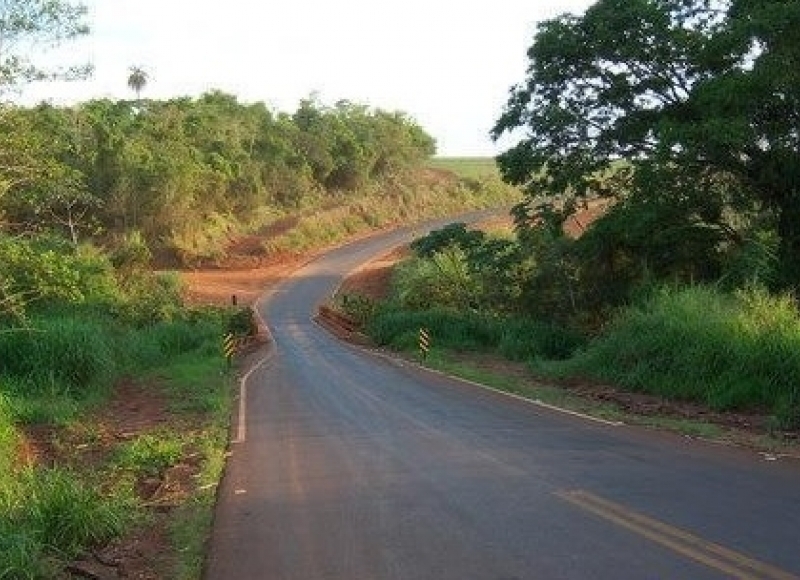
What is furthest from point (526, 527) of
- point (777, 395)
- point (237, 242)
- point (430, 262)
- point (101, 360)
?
point (237, 242)

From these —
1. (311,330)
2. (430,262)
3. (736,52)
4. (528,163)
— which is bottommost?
(311,330)

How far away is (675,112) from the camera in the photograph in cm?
2544

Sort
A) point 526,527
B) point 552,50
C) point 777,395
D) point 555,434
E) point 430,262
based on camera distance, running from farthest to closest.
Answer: point 430,262 < point 552,50 < point 777,395 < point 555,434 < point 526,527

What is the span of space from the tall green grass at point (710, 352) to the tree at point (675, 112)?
3.56 metres

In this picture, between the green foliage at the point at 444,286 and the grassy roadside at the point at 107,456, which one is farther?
the green foliage at the point at 444,286

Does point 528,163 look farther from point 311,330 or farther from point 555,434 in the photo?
point 311,330

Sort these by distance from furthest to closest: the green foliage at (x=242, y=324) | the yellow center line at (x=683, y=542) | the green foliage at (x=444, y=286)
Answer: the green foliage at (x=242, y=324)
the green foliage at (x=444, y=286)
the yellow center line at (x=683, y=542)

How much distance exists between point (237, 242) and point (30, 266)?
5353 cm

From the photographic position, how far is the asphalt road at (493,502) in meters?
7.18

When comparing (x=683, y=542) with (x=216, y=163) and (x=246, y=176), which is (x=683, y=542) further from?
(x=246, y=176)

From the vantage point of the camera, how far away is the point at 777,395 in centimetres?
1554

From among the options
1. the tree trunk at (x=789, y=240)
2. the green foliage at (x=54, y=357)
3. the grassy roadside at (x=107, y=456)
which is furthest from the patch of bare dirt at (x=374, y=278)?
the green foliage at (x=54, y=357)

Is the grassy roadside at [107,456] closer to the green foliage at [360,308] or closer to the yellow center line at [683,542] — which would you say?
the yellow center line at [683,542]

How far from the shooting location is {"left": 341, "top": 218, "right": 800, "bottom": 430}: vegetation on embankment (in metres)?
16.4
